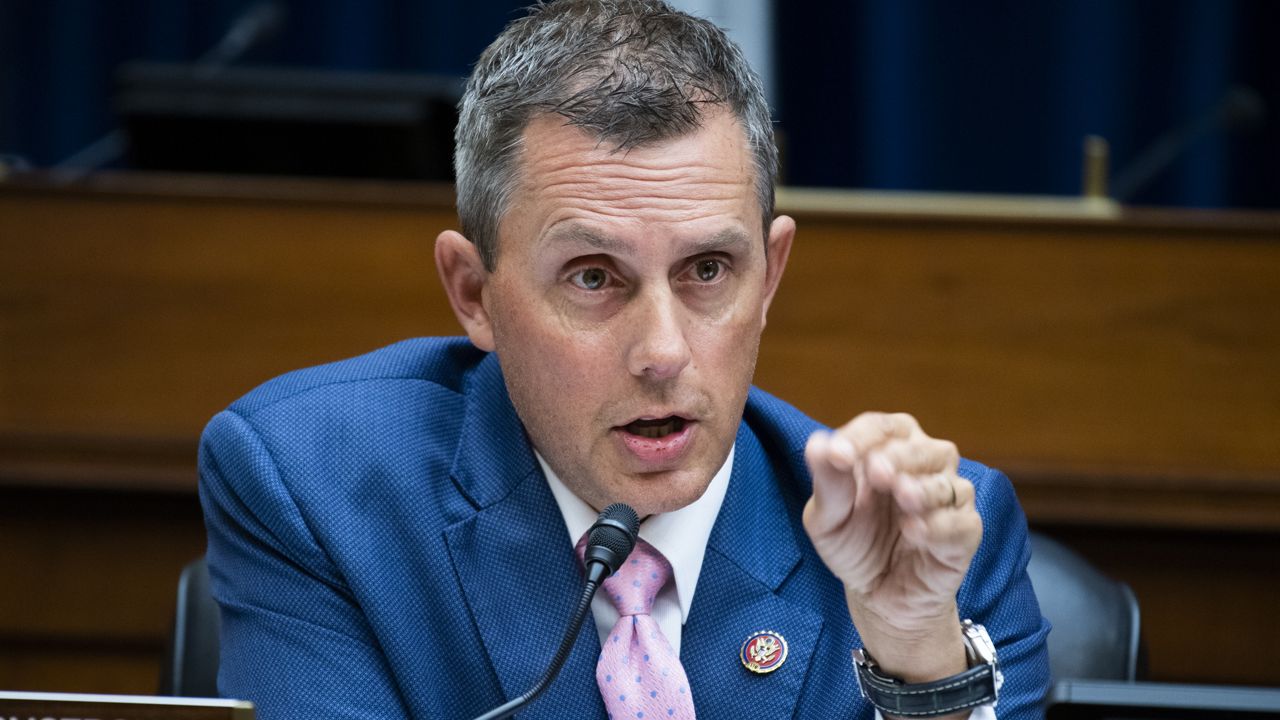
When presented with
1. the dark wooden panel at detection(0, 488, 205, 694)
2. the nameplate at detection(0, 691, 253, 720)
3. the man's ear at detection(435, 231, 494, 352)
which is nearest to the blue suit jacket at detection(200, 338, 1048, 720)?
the man's ear at detection(435, 231, 494, 352)

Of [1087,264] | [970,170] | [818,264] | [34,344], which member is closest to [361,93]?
[34,344]

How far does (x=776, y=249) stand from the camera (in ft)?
5.45

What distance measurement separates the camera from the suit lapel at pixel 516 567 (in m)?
1.50

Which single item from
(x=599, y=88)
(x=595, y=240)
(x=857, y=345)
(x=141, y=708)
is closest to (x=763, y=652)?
(x=595, y=240)

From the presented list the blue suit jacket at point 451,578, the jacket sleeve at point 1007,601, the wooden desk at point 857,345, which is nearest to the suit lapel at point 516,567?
the blue suit jacket at point 451,578

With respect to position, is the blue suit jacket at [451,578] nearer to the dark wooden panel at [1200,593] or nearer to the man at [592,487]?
the man at [592,487]

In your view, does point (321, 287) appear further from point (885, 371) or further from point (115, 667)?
point (885, 371)

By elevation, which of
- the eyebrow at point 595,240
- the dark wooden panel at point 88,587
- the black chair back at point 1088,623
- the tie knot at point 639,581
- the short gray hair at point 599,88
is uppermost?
the short gray hair at point 599,88

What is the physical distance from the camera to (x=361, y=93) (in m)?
3.26

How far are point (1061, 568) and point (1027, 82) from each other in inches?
126

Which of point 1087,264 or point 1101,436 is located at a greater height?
point 1087,264

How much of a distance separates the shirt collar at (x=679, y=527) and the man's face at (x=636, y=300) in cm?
9

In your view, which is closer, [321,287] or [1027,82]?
[321,287]

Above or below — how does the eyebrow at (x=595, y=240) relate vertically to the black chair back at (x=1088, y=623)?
above
